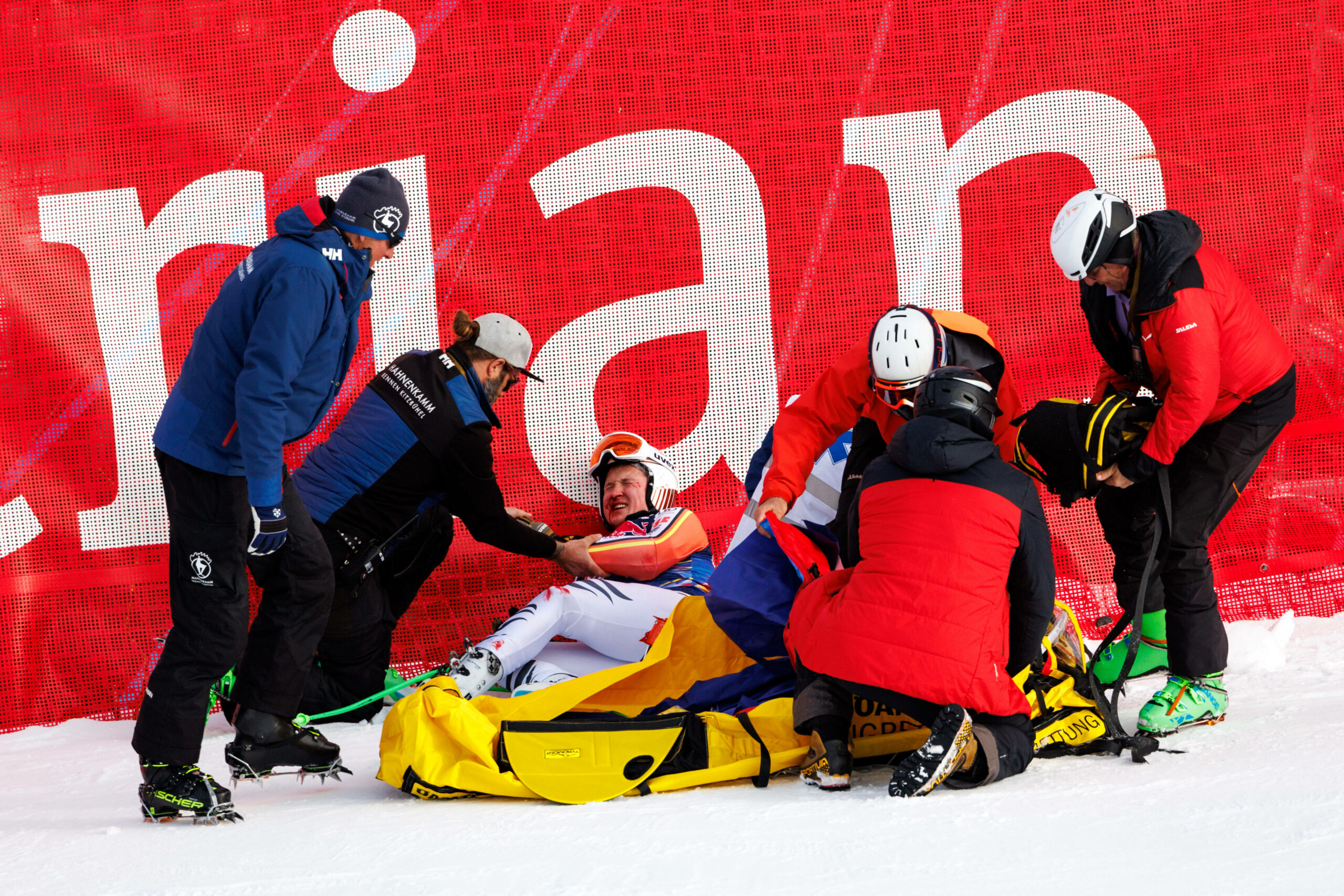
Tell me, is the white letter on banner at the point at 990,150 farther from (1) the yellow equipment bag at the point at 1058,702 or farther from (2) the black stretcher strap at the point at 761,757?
(2) the black stretcher strap at the point at 761,757

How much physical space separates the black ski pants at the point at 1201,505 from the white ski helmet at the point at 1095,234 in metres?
0.58

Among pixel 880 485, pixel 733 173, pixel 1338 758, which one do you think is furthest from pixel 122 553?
pixel 1338 758

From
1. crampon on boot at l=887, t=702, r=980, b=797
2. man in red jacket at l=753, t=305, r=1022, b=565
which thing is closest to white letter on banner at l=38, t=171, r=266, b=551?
man in red jacket at l=753, t=305, r=1022, b=565

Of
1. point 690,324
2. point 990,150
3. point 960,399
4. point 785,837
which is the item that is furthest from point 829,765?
point 990,150

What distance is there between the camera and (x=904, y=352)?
309 cm

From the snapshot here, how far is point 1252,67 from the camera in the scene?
4.48 m

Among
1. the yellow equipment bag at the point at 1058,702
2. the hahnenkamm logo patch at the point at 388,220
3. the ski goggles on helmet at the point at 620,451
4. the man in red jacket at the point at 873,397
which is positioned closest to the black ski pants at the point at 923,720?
the yellow equipment bag at the point at 1058,702

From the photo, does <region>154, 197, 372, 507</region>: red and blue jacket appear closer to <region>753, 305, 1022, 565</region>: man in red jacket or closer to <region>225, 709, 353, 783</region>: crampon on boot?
<region>225, 709, 353, 783</region>: crampon on boot

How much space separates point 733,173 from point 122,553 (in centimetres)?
277

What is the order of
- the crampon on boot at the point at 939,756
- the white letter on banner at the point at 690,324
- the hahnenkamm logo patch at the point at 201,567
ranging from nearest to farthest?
the crampon on boot at the point at 939,756 → the hahnenkamm logo patch at the point at 201,567 → the white letter on banner at the point at 690,324

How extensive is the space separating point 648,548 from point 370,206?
A: 5.31 ft

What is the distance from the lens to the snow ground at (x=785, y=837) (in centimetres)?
194

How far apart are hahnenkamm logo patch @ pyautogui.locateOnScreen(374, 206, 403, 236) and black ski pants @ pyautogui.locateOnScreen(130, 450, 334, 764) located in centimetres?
68

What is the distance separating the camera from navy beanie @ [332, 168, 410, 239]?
2865 mm
